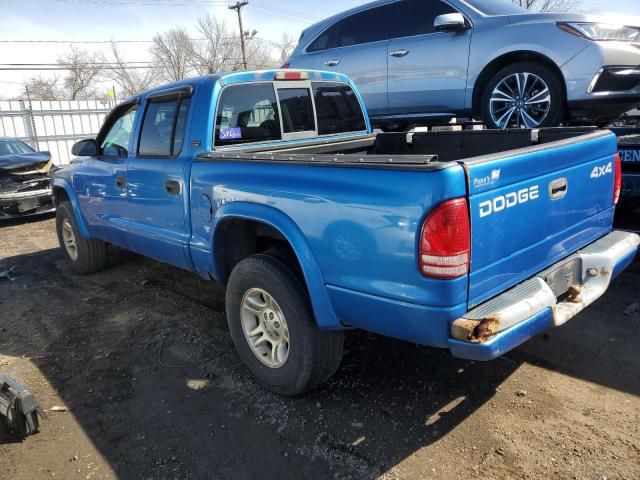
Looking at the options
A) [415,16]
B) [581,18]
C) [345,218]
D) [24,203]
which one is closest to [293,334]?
[345,218]

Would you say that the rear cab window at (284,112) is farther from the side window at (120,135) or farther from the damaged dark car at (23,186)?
the damaged dark car at (23,186)

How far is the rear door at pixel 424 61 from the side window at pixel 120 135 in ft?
10.1

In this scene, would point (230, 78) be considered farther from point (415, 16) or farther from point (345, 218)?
point (415, 16)

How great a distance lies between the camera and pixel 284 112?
4.04 metres

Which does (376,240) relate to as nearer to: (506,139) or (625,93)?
(506,139)

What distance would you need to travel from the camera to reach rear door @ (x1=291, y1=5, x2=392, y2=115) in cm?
614

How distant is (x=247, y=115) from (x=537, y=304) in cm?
247

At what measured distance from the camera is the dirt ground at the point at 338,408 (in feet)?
8.34

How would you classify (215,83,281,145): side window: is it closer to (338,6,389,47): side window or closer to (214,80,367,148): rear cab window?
(214,80,367,148): rear cab window

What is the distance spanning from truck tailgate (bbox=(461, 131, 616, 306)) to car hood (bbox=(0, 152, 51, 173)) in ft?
31.2

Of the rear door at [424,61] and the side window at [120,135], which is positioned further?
the rear door at [424,61]

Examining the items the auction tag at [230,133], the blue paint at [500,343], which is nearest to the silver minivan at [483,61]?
the auction tag at [230,133]

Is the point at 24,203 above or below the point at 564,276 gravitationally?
below

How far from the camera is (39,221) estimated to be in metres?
9.84
